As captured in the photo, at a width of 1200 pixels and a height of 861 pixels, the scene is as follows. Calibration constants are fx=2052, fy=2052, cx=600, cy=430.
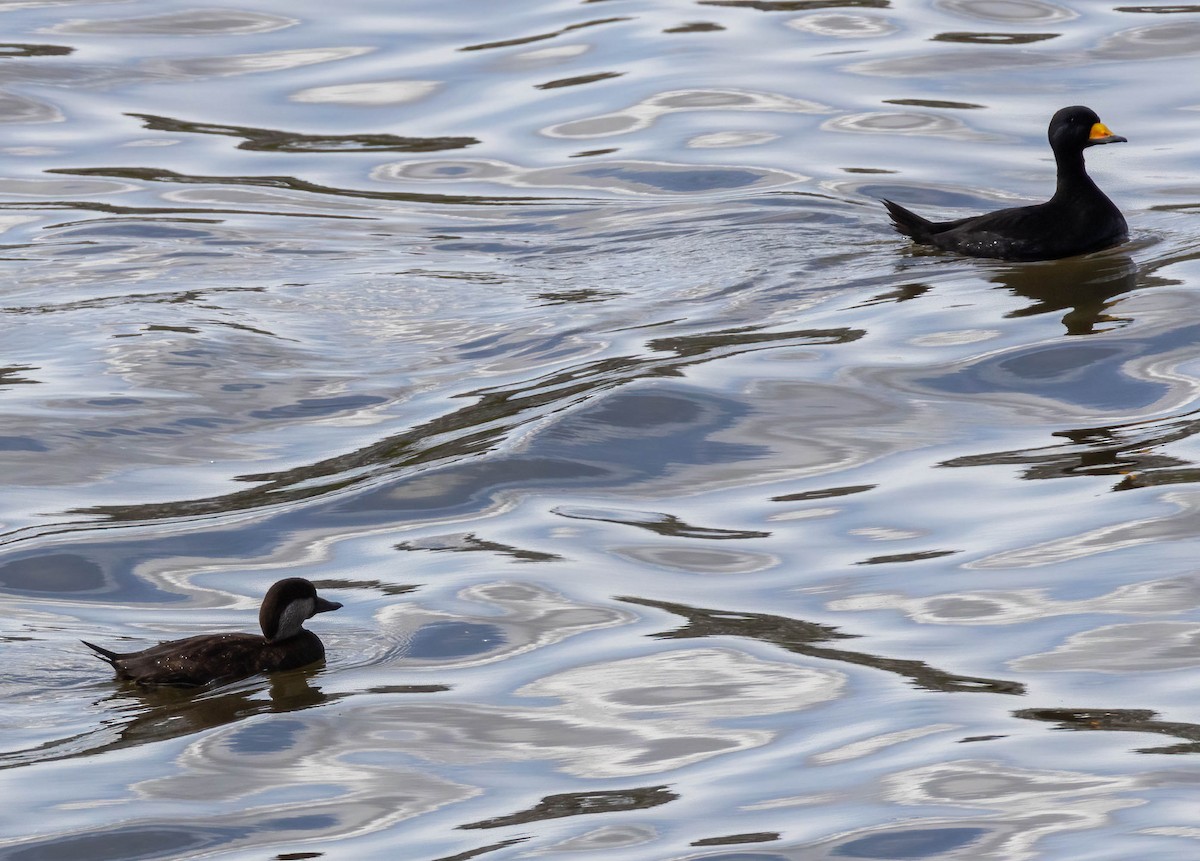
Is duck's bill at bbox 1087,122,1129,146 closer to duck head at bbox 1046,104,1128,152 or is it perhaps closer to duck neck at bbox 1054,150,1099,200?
duck head at bbox 1046,104,1128,152

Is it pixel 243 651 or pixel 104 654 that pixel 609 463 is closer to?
pixel 243 651

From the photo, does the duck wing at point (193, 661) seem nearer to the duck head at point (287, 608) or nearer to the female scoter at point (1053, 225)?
the duck head at point (287, 608)

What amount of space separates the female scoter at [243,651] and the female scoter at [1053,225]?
697 centimetres

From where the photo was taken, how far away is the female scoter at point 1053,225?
1397 cm

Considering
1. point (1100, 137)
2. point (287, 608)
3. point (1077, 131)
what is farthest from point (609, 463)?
point (1100, 137)

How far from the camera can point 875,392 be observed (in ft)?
38.0

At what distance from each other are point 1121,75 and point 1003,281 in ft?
23.8

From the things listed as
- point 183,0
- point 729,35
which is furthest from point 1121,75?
point 183,0

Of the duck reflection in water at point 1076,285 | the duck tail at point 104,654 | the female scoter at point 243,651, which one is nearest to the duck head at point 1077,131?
the duck reflection in water at point 1076,285

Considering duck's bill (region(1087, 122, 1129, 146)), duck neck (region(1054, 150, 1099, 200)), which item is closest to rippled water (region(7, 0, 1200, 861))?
duck neck (region(1054, 150, 1099, 200))

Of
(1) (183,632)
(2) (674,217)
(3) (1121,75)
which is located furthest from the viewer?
(3) (1121,75)

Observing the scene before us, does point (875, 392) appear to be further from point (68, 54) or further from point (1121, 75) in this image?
point (68, 54)

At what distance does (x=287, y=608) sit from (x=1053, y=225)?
7426mm

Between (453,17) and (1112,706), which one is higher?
(453,17)
